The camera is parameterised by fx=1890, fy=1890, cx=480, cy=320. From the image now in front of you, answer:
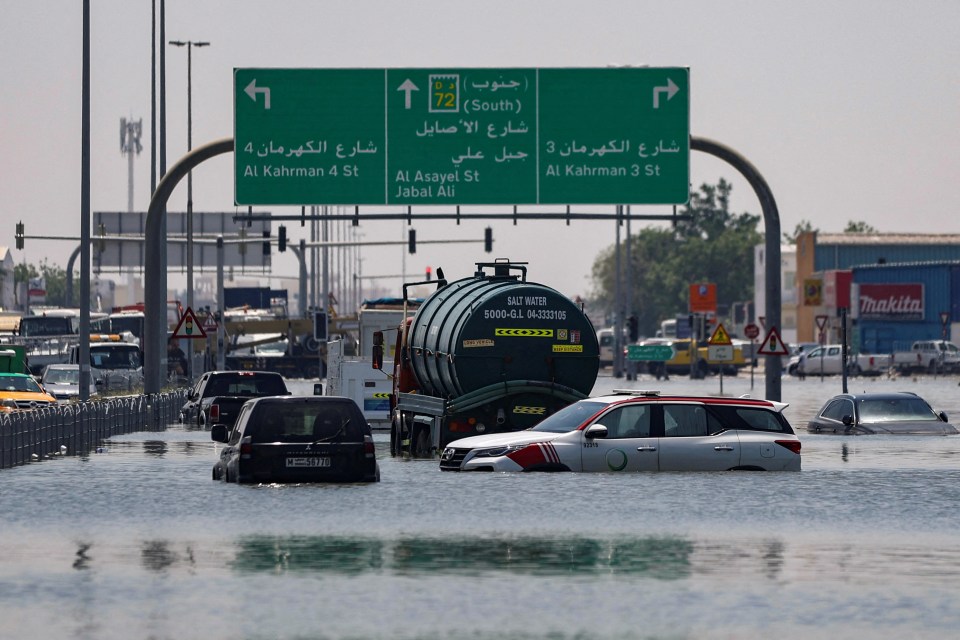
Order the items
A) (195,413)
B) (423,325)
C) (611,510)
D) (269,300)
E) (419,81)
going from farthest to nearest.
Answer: (269,300) < (195,413) < (419,81) < (423,325) < (611,510)

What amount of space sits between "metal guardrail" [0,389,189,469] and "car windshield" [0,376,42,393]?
9.16 feet

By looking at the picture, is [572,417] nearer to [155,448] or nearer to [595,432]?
[595,432]

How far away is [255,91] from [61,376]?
15.9 metres

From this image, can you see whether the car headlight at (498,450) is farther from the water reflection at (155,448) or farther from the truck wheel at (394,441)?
the water reflection at (155,448)

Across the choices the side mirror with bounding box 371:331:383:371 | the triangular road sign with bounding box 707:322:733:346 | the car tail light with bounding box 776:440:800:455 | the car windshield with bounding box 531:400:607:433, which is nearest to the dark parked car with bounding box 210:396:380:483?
the car windshield with bounding box 531:400:607:433

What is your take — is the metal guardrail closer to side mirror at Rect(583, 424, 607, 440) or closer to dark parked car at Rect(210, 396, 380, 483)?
dark parked car at Rect(210, 396, 380, 483)

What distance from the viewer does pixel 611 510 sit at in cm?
2055

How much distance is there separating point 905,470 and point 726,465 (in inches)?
200

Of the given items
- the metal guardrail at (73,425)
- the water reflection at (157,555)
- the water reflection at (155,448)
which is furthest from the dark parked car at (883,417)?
the water reflection at (157,555)

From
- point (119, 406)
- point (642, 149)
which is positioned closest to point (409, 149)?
point (642, 149)

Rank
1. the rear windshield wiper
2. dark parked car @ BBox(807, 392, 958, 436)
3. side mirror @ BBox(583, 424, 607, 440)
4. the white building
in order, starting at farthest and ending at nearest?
1. the white building
2. dark parked car @ BBox(807, 392, 958, 436)
3. side mirror @ BBox(583, 424, 607, 440)
4. the rear windshield wiper

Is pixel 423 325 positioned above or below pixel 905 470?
above

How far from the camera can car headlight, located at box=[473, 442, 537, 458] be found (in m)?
24.6

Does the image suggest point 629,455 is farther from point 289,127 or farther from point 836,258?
point 836,258
